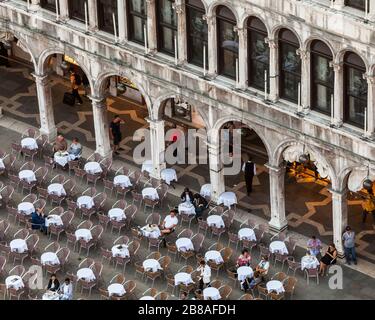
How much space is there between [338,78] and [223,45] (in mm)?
7310

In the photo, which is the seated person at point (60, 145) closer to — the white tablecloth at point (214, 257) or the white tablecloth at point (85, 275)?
the white tablecloth at point (85, 275)

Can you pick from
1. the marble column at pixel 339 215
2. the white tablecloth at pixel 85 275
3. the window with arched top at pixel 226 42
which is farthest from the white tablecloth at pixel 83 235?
the marble column at pixel 339 215

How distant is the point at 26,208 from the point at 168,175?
7.87 m

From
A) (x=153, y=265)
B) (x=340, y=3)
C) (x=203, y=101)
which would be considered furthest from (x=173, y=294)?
(x=340, y=3)

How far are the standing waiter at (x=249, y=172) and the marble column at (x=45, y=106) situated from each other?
12.1 m

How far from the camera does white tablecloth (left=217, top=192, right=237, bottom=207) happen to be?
93.8m

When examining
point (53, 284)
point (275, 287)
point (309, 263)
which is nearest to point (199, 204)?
point (309, 263)

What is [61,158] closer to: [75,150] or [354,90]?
[75,150]

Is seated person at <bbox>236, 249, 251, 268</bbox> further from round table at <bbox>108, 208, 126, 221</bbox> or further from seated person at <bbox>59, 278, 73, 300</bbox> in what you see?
seated person at <bbox>59, 278, 73, 300</bbox>

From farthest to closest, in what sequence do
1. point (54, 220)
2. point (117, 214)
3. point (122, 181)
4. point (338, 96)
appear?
point (122, 181), point (117, 214), point (54, 220), point (338, 96)

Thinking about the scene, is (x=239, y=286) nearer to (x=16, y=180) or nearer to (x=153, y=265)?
(x=153, y=265)

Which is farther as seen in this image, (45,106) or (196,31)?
→ (45,106)

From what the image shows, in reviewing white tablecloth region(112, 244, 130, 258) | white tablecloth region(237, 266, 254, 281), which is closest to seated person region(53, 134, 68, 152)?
white tablecloth region(112, 244, 130, 258)

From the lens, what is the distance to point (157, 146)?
3770 inches
